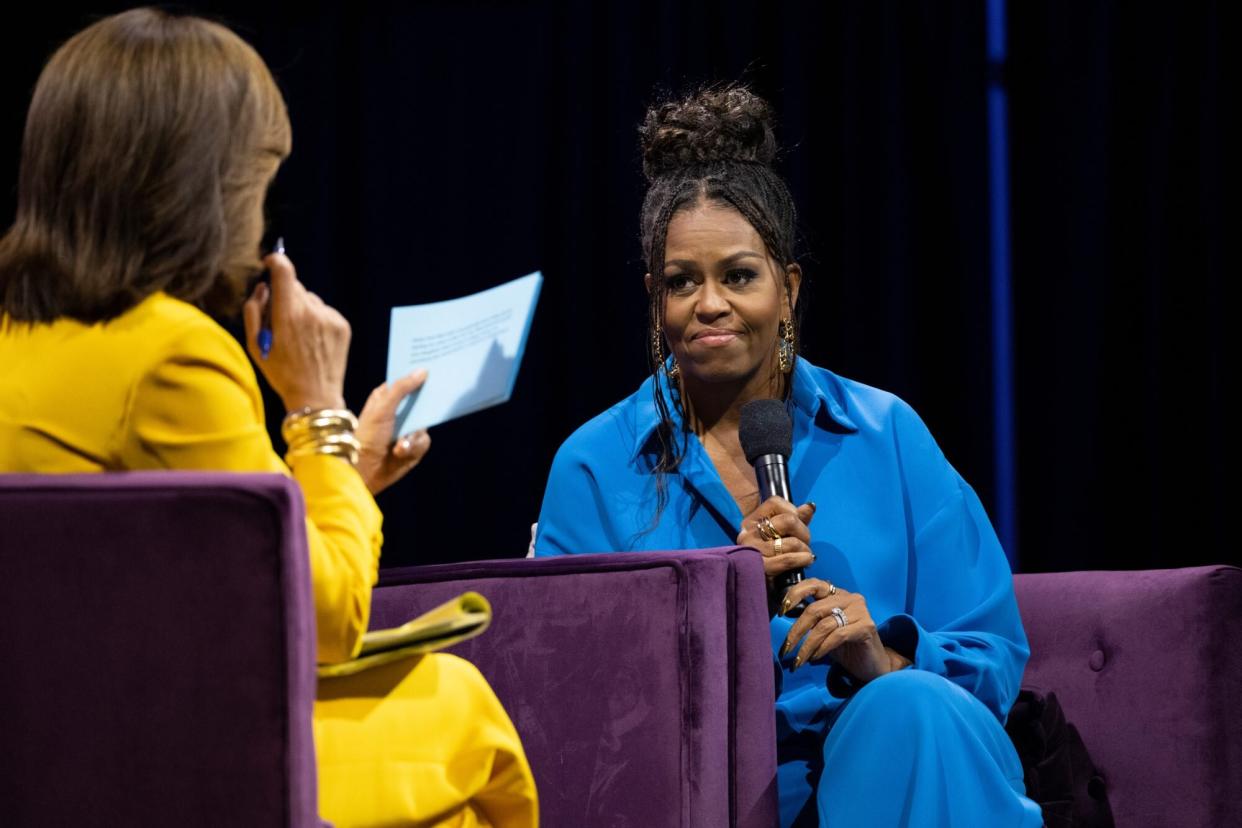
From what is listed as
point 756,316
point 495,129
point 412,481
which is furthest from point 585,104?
point 756,316

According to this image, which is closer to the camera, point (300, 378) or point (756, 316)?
point (300, 378)

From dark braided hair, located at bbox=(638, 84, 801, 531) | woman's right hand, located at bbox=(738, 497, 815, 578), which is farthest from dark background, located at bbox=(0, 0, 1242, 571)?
woman's right hand, located at bbox=(738, 497, 815, 578)

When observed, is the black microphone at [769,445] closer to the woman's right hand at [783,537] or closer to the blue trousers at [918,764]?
the woman's right hand at [783,537]

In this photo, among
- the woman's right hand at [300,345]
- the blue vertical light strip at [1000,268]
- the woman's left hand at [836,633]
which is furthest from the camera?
the blue vertical light strip at [1000,268]

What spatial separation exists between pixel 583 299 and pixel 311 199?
86 cm

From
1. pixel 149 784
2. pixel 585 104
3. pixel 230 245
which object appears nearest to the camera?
pixel 149 784

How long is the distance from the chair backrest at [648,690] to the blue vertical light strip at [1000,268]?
6.96 ft

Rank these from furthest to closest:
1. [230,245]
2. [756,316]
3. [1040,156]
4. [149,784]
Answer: [1040,156], [756,316], [230,245], [149,784]

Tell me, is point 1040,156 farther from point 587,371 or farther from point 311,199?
point 311,199

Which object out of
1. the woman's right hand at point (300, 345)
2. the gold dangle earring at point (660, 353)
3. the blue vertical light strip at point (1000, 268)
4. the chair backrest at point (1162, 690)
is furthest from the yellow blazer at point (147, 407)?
the blue vertical light strip at point (1000, 268)

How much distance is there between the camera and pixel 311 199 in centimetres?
411

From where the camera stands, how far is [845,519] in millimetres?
2227

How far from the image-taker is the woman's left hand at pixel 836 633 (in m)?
1.90

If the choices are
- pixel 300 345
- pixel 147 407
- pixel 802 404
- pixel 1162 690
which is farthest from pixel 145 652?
pixel 1162 690
